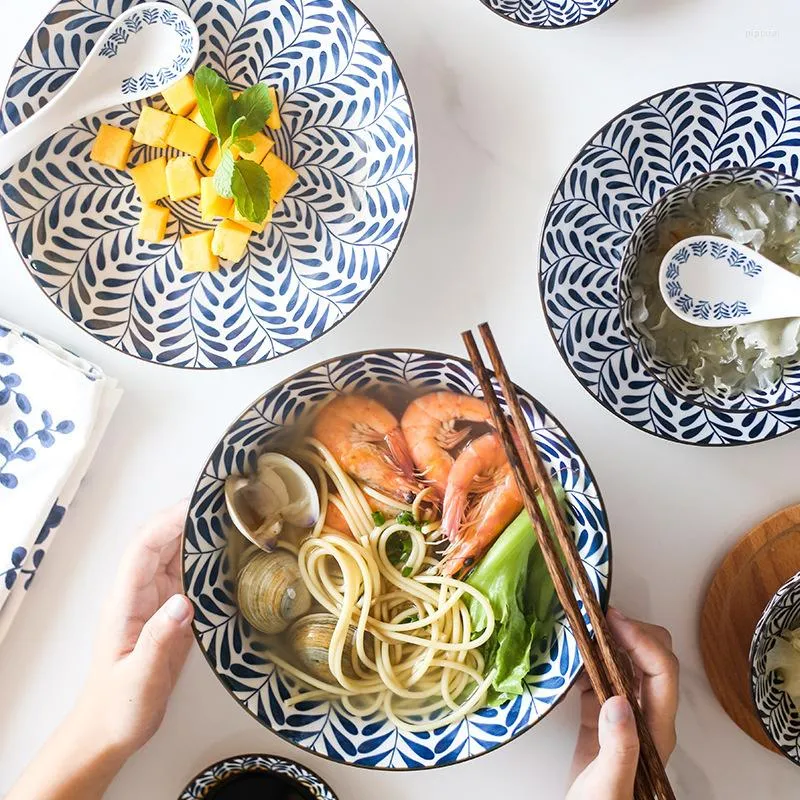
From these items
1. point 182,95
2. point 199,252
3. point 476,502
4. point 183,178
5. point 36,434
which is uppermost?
point 182,95

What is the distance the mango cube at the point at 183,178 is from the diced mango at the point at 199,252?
0.06 m

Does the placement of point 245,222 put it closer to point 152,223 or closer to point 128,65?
point 152,223

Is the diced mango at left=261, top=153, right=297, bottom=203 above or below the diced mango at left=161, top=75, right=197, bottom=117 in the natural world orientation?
below

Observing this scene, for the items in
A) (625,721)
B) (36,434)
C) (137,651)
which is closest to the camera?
(625,721)

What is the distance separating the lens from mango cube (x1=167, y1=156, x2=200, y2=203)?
3.86 feet

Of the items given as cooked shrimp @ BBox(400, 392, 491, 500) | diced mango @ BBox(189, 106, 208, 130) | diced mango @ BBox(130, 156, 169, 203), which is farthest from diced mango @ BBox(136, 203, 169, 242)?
cooked shrimp @ BBox(400, 392, 491, 500)

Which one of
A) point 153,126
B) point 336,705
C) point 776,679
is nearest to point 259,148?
point 153,126

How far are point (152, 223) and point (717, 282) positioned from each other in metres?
0.82

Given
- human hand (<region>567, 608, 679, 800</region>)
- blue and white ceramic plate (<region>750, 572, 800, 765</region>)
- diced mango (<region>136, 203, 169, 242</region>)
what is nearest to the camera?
human hand (<region>567, 608, 679, 800</region>)

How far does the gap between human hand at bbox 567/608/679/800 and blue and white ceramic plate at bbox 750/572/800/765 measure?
108 millimetres

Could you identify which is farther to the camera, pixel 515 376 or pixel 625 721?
pixel 515 376

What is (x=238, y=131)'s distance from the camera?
3.61 feet

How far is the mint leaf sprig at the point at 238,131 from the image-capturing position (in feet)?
3.60

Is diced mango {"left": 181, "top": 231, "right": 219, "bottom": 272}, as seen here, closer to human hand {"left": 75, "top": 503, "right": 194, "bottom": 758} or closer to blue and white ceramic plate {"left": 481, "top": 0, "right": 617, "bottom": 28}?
human hand {"left": 75, "top": 503, "right": 194, "bottom": 758}
